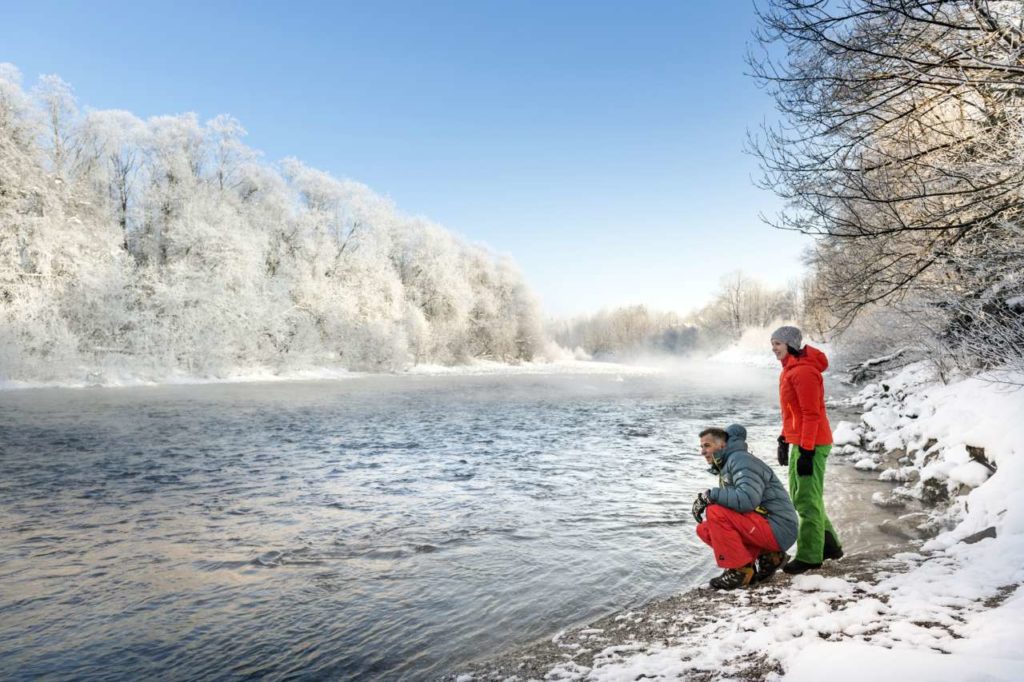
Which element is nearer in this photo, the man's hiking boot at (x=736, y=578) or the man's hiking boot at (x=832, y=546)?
the man's hiking boot at (x=736, y=578)

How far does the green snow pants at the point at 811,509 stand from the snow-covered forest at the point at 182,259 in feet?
108

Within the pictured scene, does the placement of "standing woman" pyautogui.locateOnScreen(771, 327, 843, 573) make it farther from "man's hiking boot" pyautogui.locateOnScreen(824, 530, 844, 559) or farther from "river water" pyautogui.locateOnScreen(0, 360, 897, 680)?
"river water" pyautogui.locateOnScreen(0, 360, 897, 680)

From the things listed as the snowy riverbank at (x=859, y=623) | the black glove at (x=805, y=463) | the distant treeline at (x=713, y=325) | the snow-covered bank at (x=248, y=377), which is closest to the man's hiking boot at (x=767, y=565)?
the snowy riverbank at (x=859, y=623)

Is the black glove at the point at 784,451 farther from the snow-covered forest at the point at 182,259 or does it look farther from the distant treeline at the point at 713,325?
the distant treeline at the point at 713,325

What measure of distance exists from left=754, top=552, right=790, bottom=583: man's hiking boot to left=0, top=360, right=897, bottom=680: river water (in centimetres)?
89

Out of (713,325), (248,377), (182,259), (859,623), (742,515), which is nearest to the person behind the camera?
(859,623)

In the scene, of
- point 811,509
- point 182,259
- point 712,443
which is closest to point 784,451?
point 811,509

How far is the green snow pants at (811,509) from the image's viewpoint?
5.38m

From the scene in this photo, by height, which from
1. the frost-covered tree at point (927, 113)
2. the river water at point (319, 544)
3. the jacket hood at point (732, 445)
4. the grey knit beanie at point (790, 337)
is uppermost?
the frost-covered tree at point (927, 113)

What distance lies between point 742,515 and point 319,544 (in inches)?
190

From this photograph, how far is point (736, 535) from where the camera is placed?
16.7 ft

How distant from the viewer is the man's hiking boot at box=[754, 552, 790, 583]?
523 cm

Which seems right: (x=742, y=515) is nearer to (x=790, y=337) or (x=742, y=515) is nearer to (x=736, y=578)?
(x=736, y=578)

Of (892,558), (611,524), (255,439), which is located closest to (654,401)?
(255,439)
